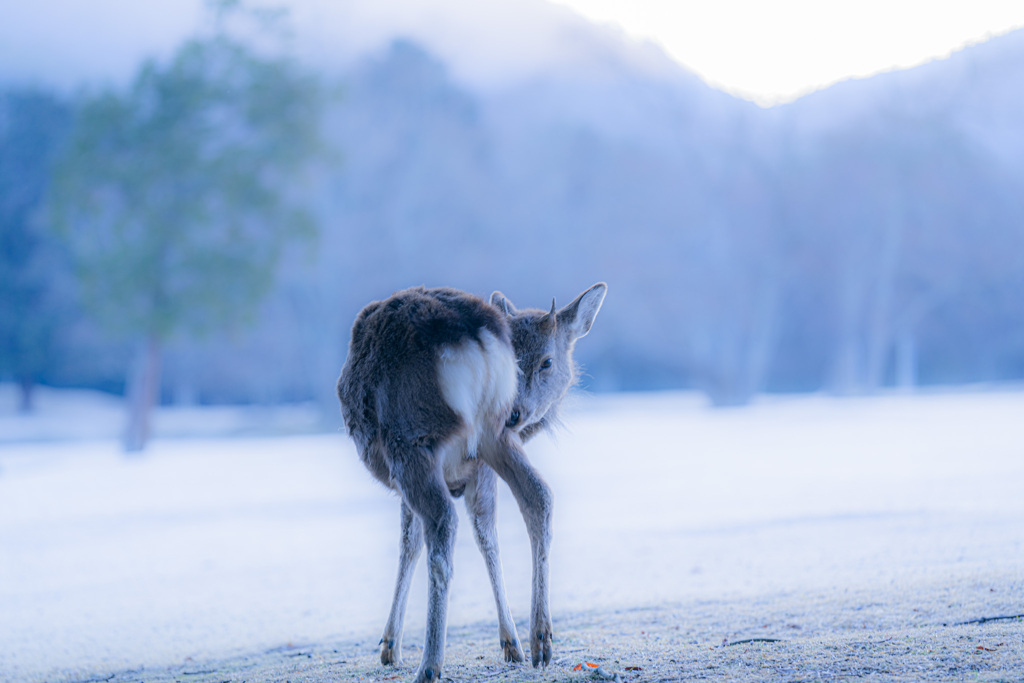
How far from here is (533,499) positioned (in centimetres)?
Answer: 230

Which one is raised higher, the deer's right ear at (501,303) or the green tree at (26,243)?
the green tree at (26,243)

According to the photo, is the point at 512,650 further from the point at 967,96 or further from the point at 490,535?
the point at 967,96

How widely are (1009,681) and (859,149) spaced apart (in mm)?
19421

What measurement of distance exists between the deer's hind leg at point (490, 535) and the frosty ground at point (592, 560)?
89 millimetres

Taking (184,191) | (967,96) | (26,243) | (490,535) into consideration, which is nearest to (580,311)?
(490,535)

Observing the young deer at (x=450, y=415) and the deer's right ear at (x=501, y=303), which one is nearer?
the young deer at (x=450, y=415)

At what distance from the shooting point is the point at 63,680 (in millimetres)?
2721

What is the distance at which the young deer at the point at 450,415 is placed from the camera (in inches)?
83.0

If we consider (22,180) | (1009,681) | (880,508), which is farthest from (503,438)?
(22,180)

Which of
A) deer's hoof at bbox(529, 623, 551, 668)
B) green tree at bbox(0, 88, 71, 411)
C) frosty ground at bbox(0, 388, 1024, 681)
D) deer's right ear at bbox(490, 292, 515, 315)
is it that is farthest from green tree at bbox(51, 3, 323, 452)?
deer's hoof at bbox(529, 623, 551, 668)

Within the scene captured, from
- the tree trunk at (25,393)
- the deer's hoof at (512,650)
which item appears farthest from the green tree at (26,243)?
the deer's hoof at (512,650)

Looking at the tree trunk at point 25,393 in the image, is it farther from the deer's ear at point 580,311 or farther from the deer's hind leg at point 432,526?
the deer's hind leg at point 432,526

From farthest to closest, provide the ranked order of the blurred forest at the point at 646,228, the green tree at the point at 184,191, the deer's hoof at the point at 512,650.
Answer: the blurred forest at the point at 646,228, the green tree at the point at 184,191, the deer's hoof at the point at 512,650

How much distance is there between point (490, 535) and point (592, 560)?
3.00m
